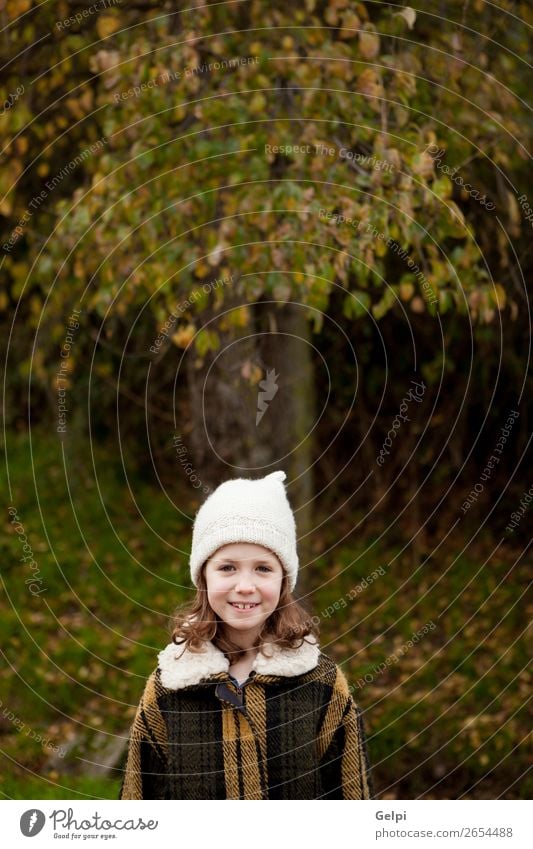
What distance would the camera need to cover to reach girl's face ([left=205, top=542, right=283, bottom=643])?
6.70 feet

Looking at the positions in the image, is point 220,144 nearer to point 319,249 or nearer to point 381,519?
point 319,249

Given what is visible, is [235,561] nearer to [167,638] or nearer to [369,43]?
[369,43]

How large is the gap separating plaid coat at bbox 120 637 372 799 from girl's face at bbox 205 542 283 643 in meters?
0.07

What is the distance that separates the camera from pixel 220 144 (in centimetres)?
327

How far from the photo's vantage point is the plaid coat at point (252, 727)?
6.72 feet

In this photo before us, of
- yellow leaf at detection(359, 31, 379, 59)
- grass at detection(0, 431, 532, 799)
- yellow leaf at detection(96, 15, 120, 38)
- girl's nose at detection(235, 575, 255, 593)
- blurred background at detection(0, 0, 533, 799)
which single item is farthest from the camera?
grass at detection(0, 431, 532, 799)

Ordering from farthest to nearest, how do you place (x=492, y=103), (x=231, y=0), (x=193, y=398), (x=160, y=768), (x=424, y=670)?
(x=424, y=670)
(x=193, y=398)
(x=492, y=103)
(x=231, y=0)
(x=160, y=768)

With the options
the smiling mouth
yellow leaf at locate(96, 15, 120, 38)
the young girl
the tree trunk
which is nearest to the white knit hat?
the young girl

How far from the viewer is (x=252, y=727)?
204 centimetres

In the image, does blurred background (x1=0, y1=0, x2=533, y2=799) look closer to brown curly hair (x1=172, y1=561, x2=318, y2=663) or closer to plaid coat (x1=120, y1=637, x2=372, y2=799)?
brown curly hair (x1=172, y1=561, x2=318, y2=663)

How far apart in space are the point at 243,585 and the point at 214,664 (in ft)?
0.55

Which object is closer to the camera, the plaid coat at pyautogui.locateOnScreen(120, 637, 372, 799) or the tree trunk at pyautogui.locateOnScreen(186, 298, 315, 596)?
the plaid coat at pyautogui.locateOnScreen(120, 637, 372, 799)

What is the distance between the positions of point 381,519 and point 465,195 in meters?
3.03
